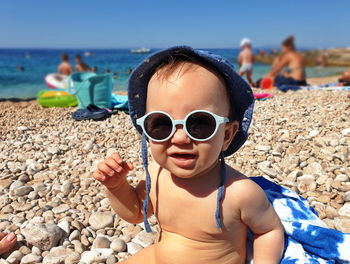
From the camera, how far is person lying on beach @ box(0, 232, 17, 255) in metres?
2.16

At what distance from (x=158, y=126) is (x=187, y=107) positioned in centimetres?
15

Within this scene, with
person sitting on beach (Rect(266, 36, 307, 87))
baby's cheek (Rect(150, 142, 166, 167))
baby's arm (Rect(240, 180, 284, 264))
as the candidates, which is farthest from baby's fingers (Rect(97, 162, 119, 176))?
person sitting on beach (Rect(266, 36, 307, 87))

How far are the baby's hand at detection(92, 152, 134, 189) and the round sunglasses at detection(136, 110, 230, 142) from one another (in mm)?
279

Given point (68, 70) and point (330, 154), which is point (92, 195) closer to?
point (330, 154)

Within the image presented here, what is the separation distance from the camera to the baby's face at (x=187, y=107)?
139cm

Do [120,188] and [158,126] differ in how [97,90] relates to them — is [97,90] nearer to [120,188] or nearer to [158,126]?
[120,188]

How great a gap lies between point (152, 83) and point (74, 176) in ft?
7.48

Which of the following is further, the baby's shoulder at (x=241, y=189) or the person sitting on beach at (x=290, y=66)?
the person sitting on beach at (x=290, y=66)

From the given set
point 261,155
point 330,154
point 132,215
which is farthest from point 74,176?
point 330,154

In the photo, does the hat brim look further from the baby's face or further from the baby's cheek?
the baby's cheek

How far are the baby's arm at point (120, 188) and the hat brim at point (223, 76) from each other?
31cm

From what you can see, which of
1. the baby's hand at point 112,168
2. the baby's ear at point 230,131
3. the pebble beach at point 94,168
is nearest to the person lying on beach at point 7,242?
the pebble beach at point 94,168

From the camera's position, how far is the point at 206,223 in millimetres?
1562

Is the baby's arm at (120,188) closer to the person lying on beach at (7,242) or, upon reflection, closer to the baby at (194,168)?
the baby at (194,168)
